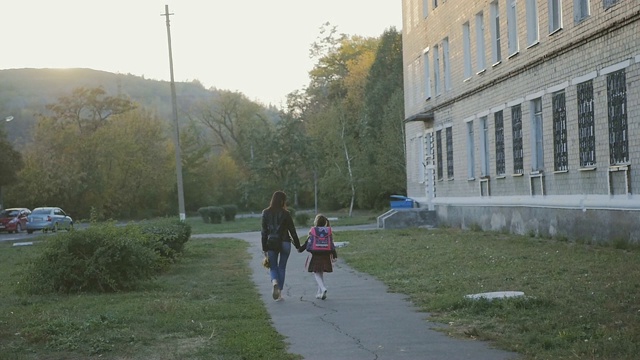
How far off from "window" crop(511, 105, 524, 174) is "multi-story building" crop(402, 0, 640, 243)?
0.06 metres

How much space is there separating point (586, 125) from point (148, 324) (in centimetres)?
1400

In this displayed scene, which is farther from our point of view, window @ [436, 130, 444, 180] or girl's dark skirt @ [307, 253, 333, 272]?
window @ [436, 130, 444, 180]

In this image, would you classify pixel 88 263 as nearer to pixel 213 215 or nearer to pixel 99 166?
pixel 213 215

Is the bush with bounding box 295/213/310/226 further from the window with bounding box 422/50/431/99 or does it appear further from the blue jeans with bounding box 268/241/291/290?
the blue jeans with bounding box 268/241/291/290

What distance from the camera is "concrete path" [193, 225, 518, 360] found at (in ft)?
32.6

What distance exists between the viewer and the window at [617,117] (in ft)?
68.3

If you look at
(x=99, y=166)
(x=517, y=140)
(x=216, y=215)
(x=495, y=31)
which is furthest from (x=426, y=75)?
(x=99, y=166)

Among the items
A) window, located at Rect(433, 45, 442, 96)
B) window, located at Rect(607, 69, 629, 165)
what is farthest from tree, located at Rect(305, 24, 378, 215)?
window, located at Rect(607, 69, 629, 165)

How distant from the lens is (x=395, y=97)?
6425cm

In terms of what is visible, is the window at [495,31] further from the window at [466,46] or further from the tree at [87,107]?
the tree at [87,107]

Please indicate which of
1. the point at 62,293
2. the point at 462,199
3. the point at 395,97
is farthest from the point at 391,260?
the point at 395,97

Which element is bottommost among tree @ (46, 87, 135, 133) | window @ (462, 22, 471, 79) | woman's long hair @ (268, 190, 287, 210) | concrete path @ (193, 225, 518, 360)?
concrete path @ (193, 225, 518, 360)

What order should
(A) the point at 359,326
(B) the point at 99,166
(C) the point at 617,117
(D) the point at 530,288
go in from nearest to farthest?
(A) the point at 359,326
(D) the point at 530,288
(C) the point at 617,117
(B) the point at 99,166

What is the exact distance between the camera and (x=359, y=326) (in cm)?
1206
